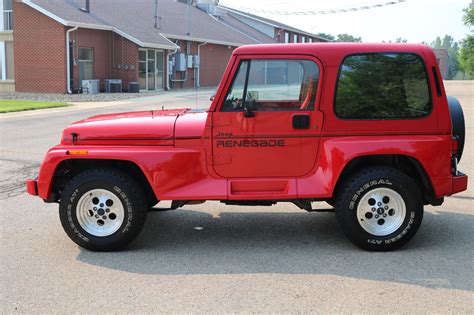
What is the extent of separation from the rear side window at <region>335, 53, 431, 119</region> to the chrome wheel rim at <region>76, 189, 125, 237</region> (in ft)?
7.60

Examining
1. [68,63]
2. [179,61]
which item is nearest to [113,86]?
[68,63]

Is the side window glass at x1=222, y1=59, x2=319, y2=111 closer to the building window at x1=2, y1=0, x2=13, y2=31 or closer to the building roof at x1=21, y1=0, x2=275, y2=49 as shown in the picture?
the building roof at x1=21, y1=0, x2=275, y2=49

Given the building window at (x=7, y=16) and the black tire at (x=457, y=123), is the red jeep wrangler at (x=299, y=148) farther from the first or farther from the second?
the building window at (x=7, y=16)

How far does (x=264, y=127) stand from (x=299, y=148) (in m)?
0.39

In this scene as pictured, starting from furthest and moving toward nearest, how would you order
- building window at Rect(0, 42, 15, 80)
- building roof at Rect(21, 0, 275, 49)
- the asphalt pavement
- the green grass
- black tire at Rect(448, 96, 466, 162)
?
building window at Rect(0, 42, 15, 80) < building roof at Rect(21, 0, 275, 49) < the green grass < black tire at Rect(448, 96, 466, 162) < the asphalt pavement

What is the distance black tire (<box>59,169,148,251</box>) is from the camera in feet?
17.3

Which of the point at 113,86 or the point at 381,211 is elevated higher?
the point at 113,86

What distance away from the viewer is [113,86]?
3158 cm

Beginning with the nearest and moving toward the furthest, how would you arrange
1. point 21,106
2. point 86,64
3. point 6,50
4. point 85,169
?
point 85,169 < point 21,106 < point 86,64 < point 6,50

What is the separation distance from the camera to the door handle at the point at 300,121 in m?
5.27

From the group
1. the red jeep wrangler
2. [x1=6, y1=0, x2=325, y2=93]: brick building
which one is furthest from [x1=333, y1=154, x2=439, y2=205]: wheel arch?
[x1=6, y1=0, x2=325, y2=93]: brick building

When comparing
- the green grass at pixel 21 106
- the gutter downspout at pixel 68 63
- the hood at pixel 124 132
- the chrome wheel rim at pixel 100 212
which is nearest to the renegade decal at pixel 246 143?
the hood at pixel 124 132

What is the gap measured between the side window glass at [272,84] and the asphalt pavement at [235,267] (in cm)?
139

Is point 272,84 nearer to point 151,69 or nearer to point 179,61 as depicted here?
point 151,69
